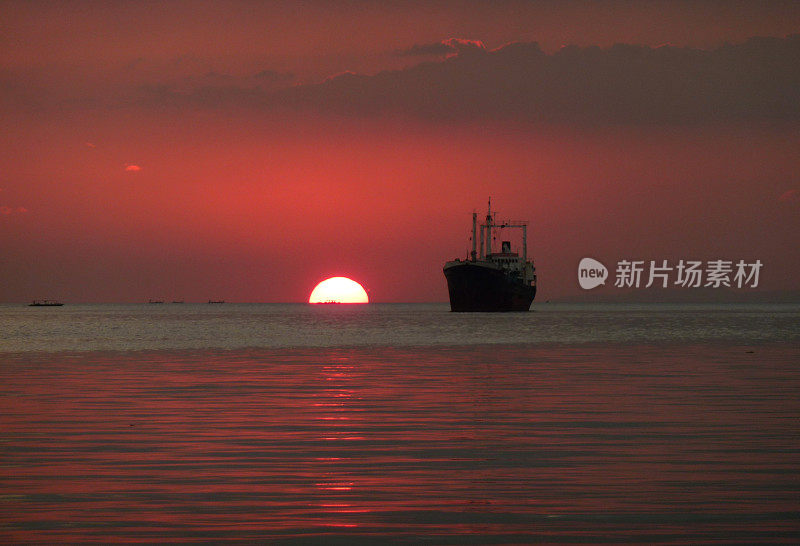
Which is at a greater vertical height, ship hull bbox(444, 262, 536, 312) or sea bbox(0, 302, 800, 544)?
ship hull bbox(444, 262, 536, 312)

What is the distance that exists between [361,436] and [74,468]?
19.5 feet

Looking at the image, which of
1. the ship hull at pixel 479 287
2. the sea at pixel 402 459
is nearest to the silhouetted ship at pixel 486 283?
the ship hull at pixel 479 287

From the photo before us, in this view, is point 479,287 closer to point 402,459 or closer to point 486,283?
point 486,283

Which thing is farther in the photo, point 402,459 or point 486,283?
point 486,283

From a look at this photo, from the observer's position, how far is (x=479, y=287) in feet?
566

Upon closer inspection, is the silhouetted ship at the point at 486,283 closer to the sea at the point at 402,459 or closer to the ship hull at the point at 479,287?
the ship hull at the point at 479,287

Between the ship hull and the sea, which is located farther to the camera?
the ship hull

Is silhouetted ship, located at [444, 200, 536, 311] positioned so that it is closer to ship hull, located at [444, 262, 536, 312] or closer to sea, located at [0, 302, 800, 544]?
ship hull, located at [444, 262, 536, 312]

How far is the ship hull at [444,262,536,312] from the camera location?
170125mm

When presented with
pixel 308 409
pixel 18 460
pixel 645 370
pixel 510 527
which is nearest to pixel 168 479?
pixel 18 460

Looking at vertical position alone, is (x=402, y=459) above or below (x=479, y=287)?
below

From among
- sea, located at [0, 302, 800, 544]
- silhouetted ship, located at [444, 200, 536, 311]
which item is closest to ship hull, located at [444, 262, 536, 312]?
silhouetted ship, located at [444, 200, 536, 311]

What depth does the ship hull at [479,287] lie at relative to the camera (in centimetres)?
17012

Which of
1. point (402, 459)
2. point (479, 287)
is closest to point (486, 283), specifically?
point (479, 287)
